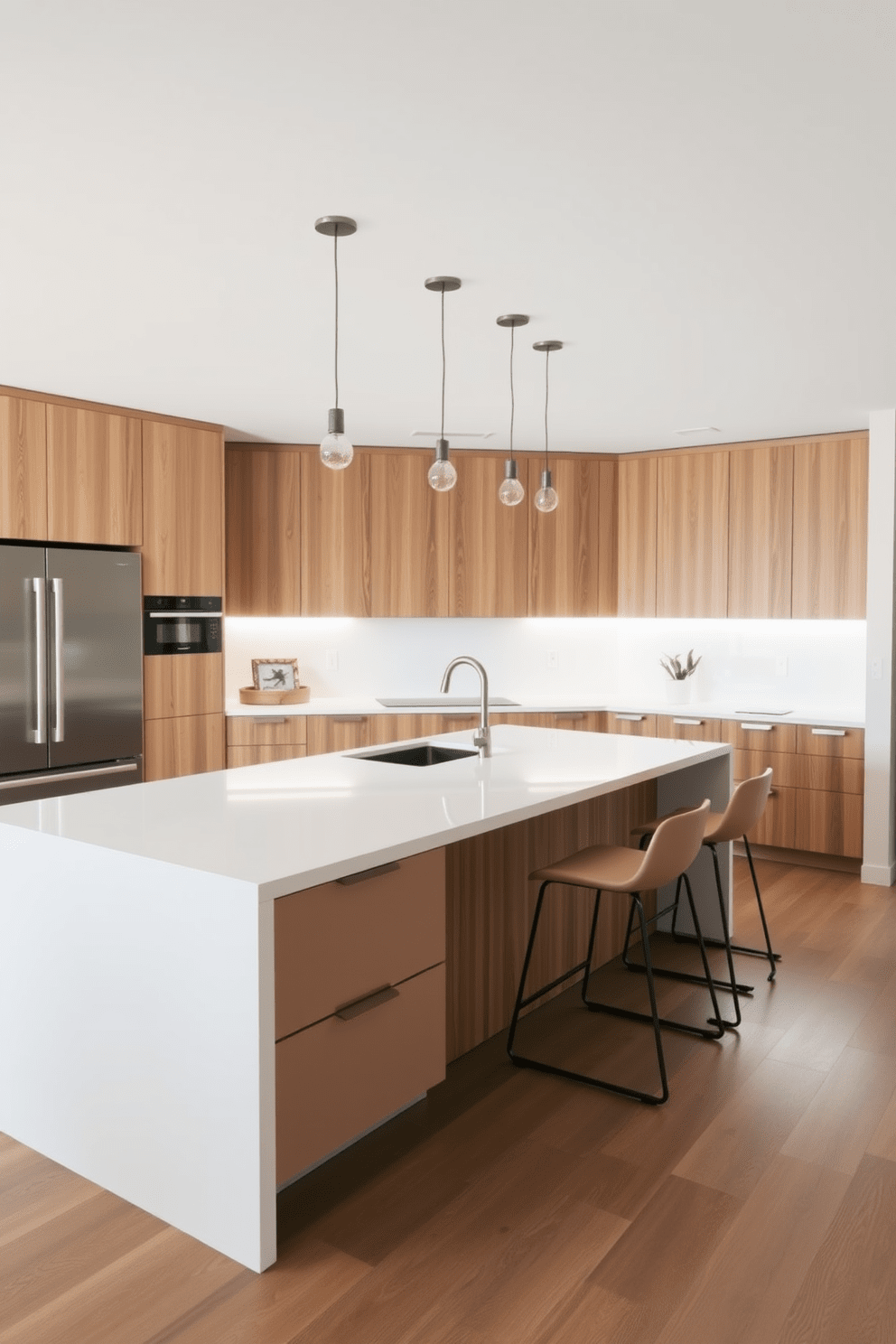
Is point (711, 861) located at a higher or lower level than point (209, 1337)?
higher

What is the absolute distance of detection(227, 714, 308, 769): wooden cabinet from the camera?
5.30 metres

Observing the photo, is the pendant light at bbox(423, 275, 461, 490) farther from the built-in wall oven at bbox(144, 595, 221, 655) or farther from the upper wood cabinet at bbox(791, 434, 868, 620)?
the upper wood cabinet at bbox(791, 434, 868, 620)

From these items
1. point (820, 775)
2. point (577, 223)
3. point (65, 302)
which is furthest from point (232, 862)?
point (820, 775)

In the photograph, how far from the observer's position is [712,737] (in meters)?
5.42

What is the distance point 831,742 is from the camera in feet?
16.6

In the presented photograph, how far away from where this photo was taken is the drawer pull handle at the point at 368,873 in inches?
84.9

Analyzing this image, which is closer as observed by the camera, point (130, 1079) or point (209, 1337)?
point (209, 1337)

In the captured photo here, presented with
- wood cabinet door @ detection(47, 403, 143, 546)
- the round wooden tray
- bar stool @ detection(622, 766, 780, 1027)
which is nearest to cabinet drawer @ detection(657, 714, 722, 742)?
bar stool @ detection(622, 766, 780, 1027)

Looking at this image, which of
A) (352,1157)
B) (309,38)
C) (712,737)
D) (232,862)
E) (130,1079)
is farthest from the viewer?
(712,737)

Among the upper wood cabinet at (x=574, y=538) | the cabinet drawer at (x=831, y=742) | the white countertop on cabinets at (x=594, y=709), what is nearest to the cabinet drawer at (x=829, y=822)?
the cabinet drawer at (x=831, y=742)

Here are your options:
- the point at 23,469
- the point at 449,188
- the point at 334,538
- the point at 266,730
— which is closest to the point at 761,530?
the point at 334,538

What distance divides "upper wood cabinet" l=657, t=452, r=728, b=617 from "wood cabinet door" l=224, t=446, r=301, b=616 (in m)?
2.17

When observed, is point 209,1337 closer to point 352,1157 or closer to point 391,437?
point 352,1157

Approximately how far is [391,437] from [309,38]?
382 centimetres
